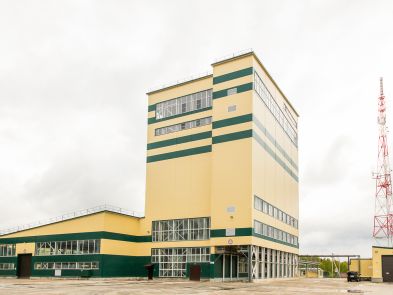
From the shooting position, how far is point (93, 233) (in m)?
60.1

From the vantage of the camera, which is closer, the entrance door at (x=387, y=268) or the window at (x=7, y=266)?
the entrance door at (x=387, y=268)

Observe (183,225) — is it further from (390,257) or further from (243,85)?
(390,257)

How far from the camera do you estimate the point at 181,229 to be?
61469 mm

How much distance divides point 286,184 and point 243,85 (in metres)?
24.2

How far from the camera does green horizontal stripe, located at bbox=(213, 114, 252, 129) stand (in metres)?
57.5

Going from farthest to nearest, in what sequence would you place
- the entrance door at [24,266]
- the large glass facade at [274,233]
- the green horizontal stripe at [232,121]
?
the entrance door at [24,266] < the green horizontal stripe at [232,121] < the large glass facade at [274,233]

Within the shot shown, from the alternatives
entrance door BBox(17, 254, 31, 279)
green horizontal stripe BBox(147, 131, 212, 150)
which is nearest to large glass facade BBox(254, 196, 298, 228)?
green horizontal stripe BBox(147, 131, 212, 150)

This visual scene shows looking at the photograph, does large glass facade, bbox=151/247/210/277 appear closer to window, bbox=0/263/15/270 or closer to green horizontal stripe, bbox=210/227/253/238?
green horizontal stripe, bbox=210/227/253/238

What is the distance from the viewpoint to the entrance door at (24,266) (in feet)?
216

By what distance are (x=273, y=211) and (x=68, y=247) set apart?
2887 cm

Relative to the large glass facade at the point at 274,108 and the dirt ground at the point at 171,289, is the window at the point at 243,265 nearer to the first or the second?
the dirt ground at the point at 171,289

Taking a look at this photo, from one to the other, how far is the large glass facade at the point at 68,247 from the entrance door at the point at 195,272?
1236 centimetres

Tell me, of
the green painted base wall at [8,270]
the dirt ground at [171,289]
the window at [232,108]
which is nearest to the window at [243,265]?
the dirt ground at [171,289]

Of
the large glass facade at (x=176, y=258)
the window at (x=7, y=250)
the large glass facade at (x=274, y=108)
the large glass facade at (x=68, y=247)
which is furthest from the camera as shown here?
the window at (x=7, y=250)
